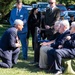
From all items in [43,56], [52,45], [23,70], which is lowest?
[23,70]

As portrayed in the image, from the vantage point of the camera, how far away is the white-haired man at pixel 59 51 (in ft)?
27.2

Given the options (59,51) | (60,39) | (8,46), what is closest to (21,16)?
(8,46)

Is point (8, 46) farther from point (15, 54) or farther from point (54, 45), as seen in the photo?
point (54, 45)

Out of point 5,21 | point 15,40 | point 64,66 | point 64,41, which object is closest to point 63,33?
point 64,41

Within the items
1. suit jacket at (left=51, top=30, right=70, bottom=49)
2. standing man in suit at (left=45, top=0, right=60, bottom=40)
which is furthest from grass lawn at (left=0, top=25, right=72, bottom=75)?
standing man in suit at (left=45, top=0, right=60, bottom=40)

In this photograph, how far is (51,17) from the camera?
976 cm

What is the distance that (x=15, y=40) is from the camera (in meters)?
9.03

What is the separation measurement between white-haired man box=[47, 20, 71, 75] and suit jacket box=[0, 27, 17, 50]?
1.05m

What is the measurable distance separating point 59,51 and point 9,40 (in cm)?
149

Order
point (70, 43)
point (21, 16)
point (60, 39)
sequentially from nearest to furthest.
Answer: point (70, 43)
point (60, 39)
point (21, 16)

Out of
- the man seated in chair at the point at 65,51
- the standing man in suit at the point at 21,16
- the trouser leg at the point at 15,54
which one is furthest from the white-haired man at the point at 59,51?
the standing man in suit at the point at 21,16

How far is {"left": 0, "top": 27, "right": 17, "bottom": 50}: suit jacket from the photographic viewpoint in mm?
8844

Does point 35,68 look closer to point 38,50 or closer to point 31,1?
point 38,50

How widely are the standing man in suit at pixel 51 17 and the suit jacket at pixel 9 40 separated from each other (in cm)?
119
